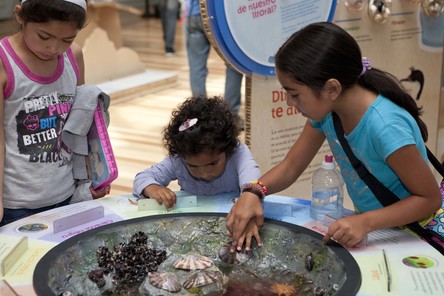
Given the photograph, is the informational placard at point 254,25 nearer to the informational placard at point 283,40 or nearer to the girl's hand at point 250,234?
the informational placard at point 283,40

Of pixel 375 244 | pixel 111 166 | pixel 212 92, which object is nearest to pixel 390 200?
pixel 375 244

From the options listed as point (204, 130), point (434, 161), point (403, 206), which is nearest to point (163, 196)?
point (204, 130)

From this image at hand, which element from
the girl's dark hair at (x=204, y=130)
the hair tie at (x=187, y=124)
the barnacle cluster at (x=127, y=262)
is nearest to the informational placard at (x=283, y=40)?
the girl's dark hair at (x=204, y=130)

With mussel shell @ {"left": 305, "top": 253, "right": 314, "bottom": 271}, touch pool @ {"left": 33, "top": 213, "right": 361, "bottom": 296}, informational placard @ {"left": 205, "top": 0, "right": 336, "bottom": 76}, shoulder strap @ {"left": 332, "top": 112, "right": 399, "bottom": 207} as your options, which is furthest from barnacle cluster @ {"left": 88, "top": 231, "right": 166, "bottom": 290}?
informational placard @ {"left": 205, "top": 0, "right": 336, "bottom": 76}

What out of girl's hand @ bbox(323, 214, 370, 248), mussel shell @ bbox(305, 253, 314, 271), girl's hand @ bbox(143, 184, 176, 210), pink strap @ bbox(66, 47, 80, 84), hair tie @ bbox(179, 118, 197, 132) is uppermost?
pink strap @ bbox(66, 47, 80, 84)

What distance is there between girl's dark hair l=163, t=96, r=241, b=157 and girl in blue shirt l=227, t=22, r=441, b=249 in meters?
0.27

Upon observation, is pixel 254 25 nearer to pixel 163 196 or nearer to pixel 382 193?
pixel 163 196

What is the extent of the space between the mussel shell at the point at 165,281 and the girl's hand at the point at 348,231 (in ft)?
1.27

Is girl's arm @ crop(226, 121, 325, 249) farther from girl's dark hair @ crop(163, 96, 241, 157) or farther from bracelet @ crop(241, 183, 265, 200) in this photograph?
girl's dark hair @ crop(163, 96, 241, 157)

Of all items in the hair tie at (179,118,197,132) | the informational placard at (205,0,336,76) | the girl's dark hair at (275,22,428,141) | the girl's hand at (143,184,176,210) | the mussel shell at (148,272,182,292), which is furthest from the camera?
the informational placard at (205,0,336,76)

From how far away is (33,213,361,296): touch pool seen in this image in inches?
58.2

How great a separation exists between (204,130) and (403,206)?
0.67m

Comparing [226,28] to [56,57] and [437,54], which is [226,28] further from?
[437,54]

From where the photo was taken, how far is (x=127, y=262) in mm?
1579
